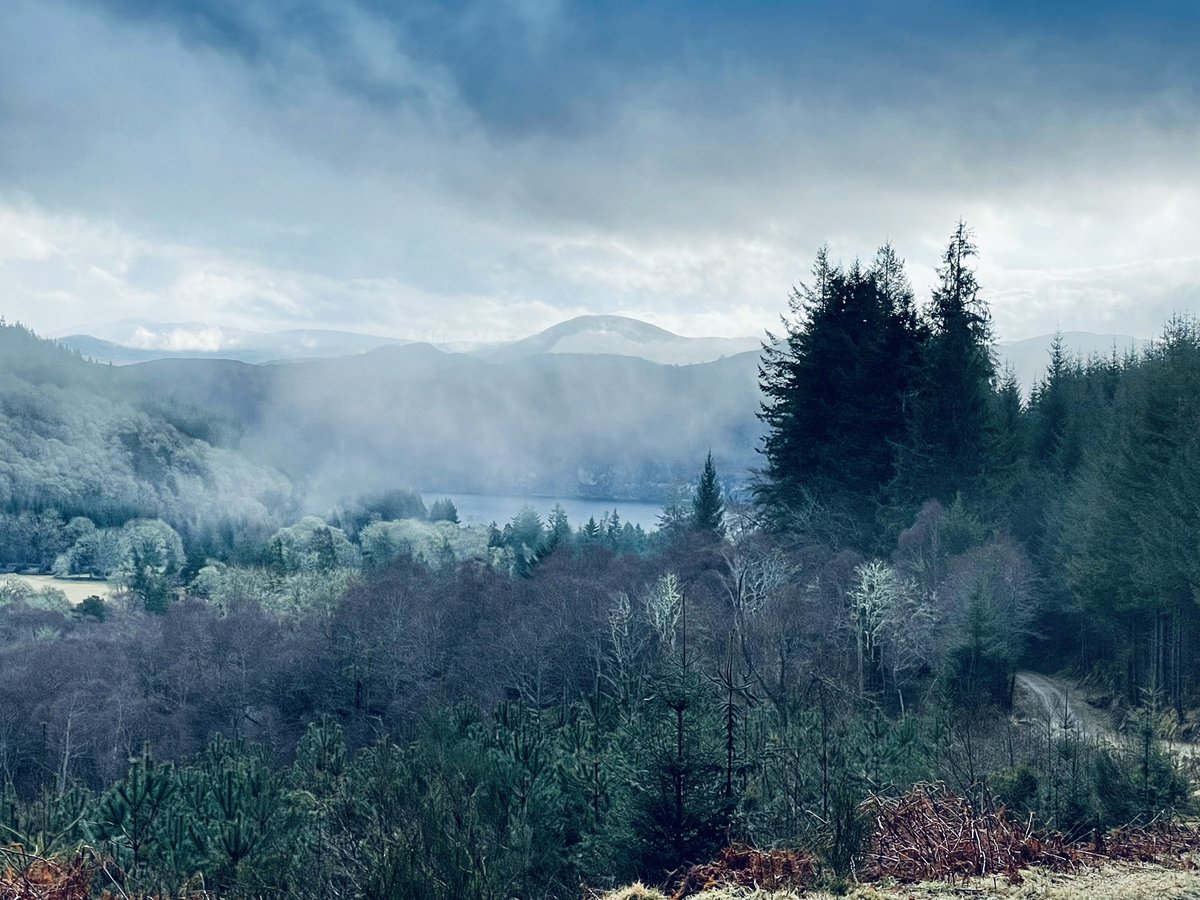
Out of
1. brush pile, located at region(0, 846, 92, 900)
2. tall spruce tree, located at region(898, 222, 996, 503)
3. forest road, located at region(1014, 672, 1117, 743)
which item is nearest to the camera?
brush pile, located at region(0, 846, 92, 900)

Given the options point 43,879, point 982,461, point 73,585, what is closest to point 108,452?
point 73,585

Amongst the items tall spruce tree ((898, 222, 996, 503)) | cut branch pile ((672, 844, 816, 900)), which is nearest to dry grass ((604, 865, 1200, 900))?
cut branch pile ((672, 844, 816, 900))

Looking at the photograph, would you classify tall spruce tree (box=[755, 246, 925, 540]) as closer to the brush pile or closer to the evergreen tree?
the evergreen tree

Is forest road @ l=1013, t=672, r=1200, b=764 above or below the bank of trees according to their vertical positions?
below

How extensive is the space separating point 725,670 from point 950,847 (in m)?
11.2

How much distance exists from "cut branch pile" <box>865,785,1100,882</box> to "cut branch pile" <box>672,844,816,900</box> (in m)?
0.59

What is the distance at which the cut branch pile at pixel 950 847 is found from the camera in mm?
6719

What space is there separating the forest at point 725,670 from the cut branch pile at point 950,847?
0.40 metres

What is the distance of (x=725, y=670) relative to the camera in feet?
59.2

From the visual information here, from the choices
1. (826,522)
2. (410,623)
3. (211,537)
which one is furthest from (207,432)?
(826,522)

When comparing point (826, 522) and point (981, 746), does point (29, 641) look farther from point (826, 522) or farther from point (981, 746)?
point (981, 746)

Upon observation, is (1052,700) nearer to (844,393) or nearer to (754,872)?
(844,393)

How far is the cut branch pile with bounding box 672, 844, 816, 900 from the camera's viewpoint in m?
6.34

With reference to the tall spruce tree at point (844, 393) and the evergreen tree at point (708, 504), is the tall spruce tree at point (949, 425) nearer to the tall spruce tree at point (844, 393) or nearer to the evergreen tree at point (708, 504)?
the tall spruce tree at point (844, 393)
